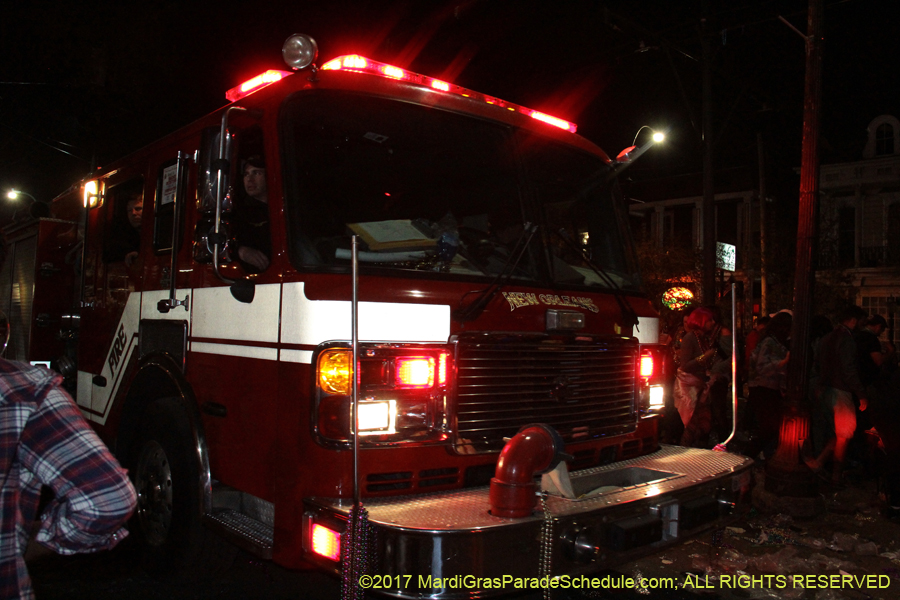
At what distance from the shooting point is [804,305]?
261 inches

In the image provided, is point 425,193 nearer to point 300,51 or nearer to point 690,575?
point 300,51

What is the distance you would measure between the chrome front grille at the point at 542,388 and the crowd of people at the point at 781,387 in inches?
133

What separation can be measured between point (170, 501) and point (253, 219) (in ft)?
4.95

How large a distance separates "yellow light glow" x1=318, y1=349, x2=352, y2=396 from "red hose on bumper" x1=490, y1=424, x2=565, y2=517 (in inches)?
27.3

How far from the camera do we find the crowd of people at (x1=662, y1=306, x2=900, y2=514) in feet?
22.7

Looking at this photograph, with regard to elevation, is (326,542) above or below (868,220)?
below

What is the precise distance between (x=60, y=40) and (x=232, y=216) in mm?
11983

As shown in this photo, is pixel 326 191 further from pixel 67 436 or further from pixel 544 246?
pixel 67 436

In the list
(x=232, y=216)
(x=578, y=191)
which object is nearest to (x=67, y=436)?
(x=232, y=216)

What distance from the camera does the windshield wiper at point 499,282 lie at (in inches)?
124

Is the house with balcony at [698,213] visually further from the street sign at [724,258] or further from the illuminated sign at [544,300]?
the illuminated sign at [544,300]

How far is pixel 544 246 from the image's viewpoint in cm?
371

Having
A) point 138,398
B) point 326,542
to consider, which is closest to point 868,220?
point 138,398

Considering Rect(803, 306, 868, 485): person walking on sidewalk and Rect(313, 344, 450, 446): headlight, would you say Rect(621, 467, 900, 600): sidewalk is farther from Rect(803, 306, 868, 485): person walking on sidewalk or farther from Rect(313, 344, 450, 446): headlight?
Rect(313, 344, 450, 446): headlight
